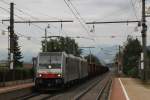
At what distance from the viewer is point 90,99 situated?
2992 cm

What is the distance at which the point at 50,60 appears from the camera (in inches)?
1419

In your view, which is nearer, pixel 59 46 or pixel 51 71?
pixel 51 71

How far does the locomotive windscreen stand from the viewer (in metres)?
35.6

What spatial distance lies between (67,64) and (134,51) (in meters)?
52.6

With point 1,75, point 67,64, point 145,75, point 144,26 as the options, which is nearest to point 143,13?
point 144,26

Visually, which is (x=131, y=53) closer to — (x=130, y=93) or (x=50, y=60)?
(x=50, y=60)

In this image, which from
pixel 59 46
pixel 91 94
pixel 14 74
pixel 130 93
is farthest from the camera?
pixel 59 46

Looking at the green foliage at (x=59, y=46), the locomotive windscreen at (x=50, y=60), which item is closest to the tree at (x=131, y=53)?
the green foliage at (x=59, y=46)

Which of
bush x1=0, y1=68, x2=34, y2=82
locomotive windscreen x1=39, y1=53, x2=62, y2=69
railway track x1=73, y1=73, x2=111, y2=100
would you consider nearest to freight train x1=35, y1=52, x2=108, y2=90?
locomotive windscreen x1=39, y1=53, x2=62, y2=69

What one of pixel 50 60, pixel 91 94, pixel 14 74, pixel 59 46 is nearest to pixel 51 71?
pixel 50 60

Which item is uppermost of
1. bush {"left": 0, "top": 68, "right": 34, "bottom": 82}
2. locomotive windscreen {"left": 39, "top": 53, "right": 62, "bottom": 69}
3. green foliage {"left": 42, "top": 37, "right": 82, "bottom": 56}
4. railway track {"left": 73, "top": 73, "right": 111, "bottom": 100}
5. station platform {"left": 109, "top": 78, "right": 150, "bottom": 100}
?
green foliage {"left": 42, "top": 37, "right": 82, "bottom": 56}

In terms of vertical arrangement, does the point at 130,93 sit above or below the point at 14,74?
below

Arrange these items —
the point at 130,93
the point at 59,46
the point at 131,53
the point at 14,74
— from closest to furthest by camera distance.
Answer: the point at 130,93 < the point at 14,74 < the point at 131,53 < the point at 59,46

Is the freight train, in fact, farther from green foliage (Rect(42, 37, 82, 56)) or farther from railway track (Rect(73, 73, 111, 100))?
green foliage (Rect(42, 37, 82, 56))
